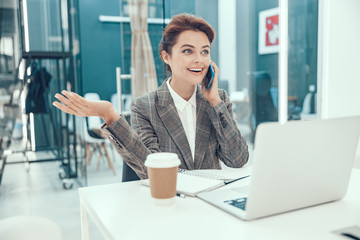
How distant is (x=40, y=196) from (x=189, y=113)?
219 centimetres

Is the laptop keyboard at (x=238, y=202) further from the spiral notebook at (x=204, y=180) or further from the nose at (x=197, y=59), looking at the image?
the nose at (x=197, y=59)

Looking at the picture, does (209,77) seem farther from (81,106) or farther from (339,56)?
(339,56)

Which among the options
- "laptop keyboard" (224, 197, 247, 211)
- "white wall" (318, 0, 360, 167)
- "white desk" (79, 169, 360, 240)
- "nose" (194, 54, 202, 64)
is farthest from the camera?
"white wall" (318, 0, 360, 167)

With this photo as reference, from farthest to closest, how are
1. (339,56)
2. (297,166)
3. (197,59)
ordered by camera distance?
(339,56)
(197,59)
(297,166)

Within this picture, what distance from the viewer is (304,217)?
2.71 ft

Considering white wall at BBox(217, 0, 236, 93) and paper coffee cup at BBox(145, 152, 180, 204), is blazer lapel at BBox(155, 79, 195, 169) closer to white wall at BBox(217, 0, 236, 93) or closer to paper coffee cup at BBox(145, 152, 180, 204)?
paper coffee cup at BBox(145, 152, 180, 204)

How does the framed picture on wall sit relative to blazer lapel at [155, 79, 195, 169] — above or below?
above

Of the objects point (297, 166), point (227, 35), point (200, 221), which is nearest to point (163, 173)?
point (200, 221)

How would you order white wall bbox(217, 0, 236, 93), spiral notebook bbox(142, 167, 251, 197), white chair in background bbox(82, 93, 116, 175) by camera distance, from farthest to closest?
white chair in background bbox(82, 93, 116, 175), white wall bbox(217, 0, 236, 93), spiral notebook bbox(142, 167, 251, 197)

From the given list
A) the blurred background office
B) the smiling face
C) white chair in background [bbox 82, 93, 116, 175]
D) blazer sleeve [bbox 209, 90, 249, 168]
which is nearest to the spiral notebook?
blazer sleeve [bbox 209, 90, 249, 168]

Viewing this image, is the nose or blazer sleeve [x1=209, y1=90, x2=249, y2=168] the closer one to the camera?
blazer sleeve [x1=209, y1=90, x2=249, y2=168]

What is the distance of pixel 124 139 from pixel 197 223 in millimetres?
501

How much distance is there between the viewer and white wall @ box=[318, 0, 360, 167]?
337 centimetres

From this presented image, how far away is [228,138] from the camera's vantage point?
1.54 m
